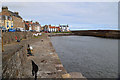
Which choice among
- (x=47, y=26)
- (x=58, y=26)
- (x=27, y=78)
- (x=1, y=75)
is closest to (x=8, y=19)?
(x=27, y=78)

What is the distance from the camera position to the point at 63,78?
5848 mm

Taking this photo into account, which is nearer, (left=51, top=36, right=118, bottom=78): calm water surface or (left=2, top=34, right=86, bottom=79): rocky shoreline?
(left=2, top=34, right=86, bottom=79): rocky shoreline

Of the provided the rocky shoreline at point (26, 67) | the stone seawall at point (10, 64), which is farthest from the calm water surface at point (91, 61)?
the stone seawall at point (10, 64)

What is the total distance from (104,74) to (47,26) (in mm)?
100437

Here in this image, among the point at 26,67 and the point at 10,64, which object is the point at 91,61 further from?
the point at 10,64

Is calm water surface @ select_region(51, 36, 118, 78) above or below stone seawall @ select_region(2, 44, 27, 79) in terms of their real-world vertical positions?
below

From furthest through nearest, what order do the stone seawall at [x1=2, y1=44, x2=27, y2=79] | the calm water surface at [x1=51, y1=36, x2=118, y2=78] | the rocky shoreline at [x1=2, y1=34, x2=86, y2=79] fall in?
the calm water surface at [x1=51, y1=36, x2=118, y2=78], the rocky shoreline at [x1=2, y1=34, x2=86, y2=79], the stone seawall at [x1=2, y1=44, x2=27, y2=79]

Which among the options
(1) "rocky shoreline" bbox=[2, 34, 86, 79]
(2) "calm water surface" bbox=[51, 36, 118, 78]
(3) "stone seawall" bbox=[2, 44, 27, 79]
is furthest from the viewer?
(2) "calm water surface" bbox=[51, 36, 118, 78]

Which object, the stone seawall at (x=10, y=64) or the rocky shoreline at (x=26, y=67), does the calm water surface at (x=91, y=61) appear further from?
the stone seawall at (x=10, y=64)

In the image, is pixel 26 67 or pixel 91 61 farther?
pixel 91 61

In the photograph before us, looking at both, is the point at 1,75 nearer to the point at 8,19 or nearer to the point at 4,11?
the point at 8,19

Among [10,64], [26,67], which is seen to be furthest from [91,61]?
[10,64]

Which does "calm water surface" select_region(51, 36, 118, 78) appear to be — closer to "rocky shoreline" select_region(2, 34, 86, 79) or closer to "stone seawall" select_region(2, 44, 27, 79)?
"rocky shoreline" select_region(2, 34, 86, 79)

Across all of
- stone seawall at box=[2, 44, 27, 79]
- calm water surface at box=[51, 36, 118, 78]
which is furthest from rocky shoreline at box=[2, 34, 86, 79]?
calm water surface at box=[51, 36, 118, 78]
